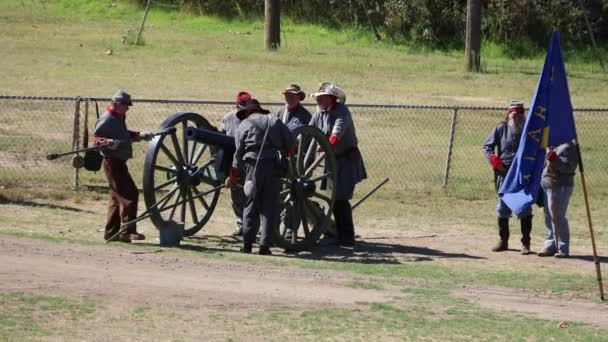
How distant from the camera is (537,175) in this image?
12.1 metres

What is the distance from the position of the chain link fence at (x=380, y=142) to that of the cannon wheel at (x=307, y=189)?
403 centimetres

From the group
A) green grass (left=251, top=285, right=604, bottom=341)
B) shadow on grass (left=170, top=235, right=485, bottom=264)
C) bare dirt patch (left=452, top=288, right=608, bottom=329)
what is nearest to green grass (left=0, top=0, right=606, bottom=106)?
shadow on grass (left=170, top=235, right=485, bottom=264)

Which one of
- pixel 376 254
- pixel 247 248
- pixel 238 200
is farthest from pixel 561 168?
pixel 238 200

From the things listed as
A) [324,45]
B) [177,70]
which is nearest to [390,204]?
[177,70]

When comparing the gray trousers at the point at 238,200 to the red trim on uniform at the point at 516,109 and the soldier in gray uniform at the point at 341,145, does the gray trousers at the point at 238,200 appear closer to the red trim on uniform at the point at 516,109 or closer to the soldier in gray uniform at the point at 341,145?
the soldier in gray uniform at the point at 341,145

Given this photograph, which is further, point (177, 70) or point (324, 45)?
point (324, 45)

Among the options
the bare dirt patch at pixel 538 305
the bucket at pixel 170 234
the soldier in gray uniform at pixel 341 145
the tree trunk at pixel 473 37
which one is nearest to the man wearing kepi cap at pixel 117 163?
the bucket at pixel 170 234

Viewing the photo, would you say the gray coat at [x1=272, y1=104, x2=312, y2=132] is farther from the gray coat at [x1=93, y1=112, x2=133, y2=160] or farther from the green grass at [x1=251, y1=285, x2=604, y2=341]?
the green grass at [x1=251, y1=285, x2=604, y2=341]

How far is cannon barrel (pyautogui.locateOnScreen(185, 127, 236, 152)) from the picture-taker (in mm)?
13047

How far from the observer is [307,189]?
13711 mm

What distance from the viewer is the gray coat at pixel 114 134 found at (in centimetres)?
1360

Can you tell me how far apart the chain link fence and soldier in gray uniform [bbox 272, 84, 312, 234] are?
3762 millimetres

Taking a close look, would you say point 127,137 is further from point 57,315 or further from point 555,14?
point 555,14

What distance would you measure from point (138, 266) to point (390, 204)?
666 centimetres
